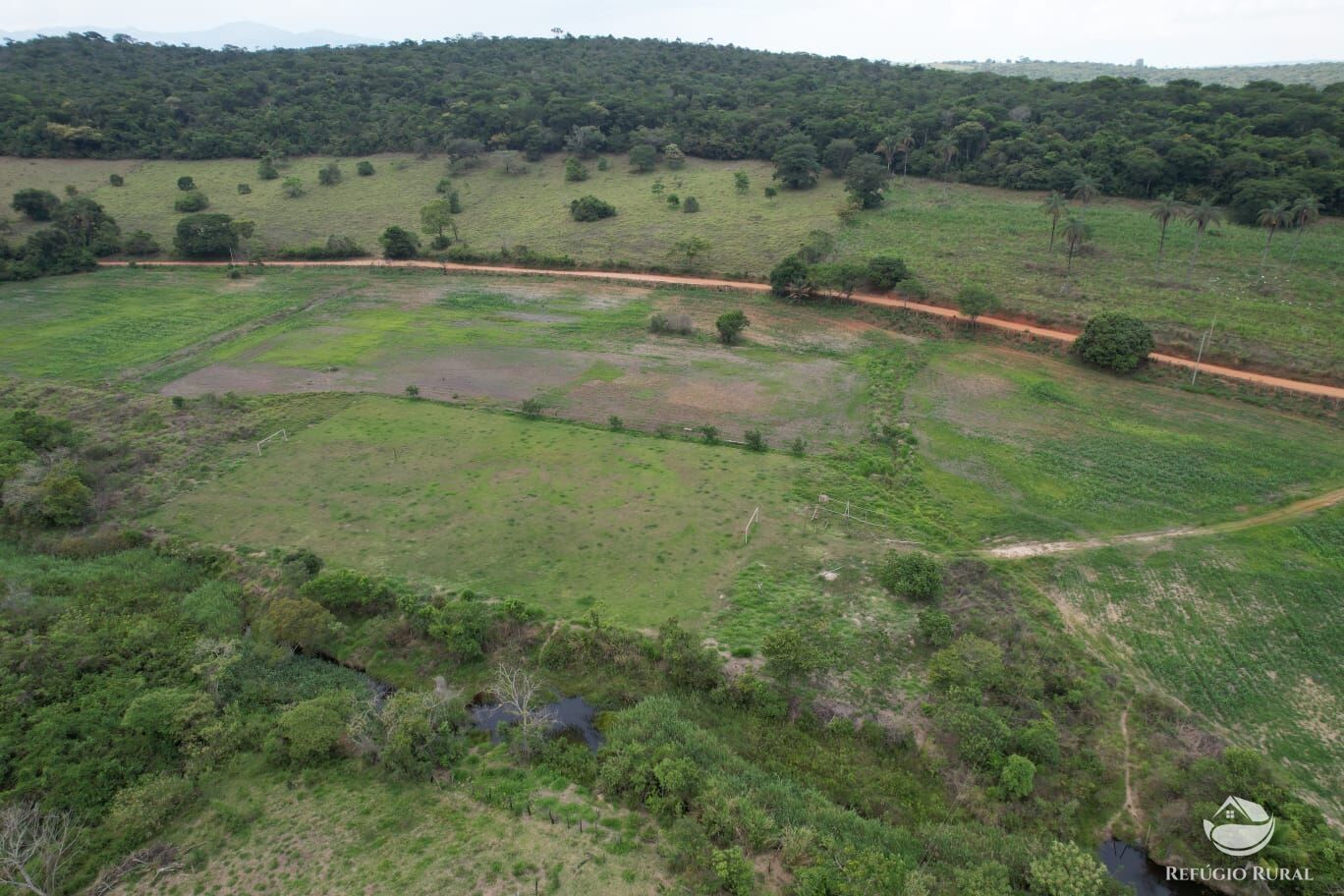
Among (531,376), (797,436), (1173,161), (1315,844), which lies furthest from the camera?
(1173,161)

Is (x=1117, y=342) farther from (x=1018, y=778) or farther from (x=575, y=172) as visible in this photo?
(x=575, y=172)

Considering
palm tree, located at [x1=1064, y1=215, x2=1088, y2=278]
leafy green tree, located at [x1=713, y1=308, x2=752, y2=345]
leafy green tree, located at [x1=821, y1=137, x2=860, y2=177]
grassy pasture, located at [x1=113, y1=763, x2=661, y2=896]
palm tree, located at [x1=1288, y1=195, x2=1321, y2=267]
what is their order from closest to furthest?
grassy pasture, located at [x1=113, y1=763, x2=661, y2=896]
leafy green tree, located at [x1=713, y1=308, x2=752, y2=345]
palm tree, located at [x1=1288, y1=195, x2=1321, y2=267]
palm tree, located at [x1=1064, y1=215, x2=1088, y2=278]
leafy green tree, located at [x1=821, y1=137, x2=860, y2=177]

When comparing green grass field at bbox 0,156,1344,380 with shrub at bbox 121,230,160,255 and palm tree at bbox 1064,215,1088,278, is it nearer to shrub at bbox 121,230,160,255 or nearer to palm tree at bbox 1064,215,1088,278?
palm tree at bbox 1064,215,1088,278

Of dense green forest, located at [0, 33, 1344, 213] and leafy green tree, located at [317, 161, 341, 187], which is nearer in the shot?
dense green forest, located at [0, 33, 1344, 213]

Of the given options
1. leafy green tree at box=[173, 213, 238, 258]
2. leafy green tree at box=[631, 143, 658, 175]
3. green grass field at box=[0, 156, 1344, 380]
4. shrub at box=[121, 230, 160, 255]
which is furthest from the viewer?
leafy green tree at box=[631, 143, 658, 175]

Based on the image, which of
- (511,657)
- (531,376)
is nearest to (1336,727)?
(511,657)

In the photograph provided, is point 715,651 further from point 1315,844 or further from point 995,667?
point 1315,844

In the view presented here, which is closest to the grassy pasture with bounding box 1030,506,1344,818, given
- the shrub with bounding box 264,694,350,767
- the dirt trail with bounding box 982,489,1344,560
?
the dirt trail with bounding box 982,489,1344,560
